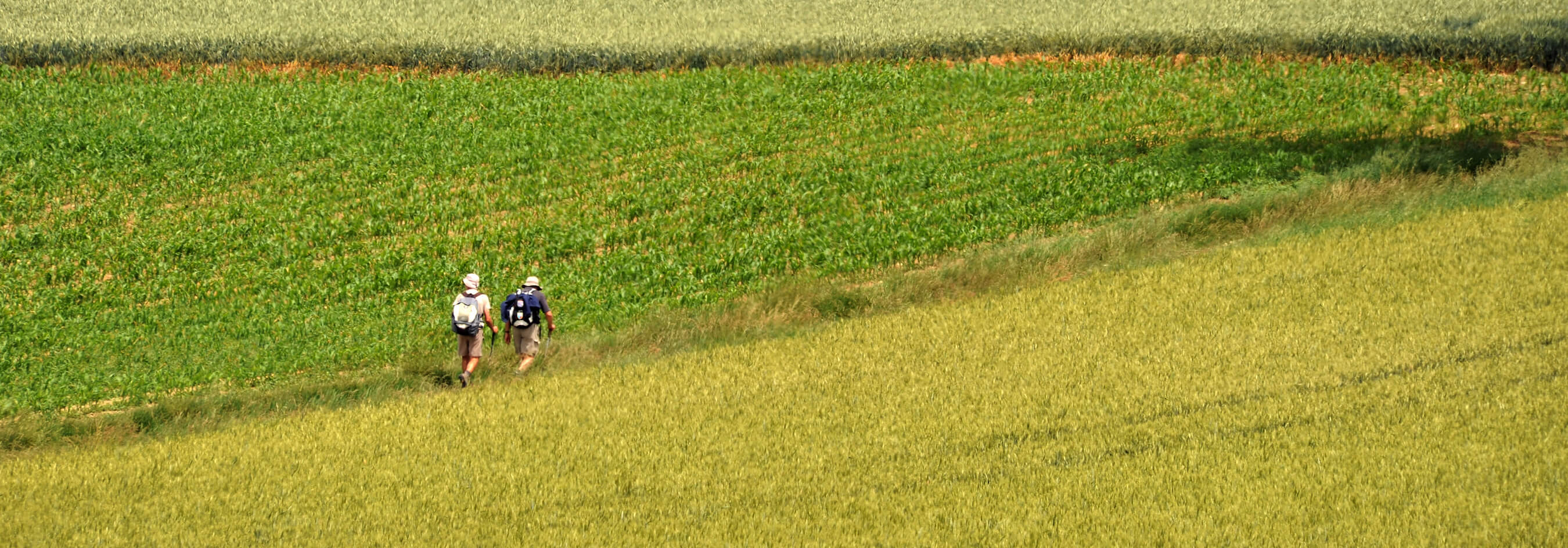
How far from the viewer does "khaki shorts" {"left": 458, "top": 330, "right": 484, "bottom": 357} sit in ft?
55.7

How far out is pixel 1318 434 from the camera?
41.9ft

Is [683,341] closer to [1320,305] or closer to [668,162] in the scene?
[1320,305]

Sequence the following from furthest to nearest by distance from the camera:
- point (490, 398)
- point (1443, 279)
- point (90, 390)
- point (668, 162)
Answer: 1. point (668, 162)
2. point (90, 390)
3. point (1443, 279)
4. point (490, 398)

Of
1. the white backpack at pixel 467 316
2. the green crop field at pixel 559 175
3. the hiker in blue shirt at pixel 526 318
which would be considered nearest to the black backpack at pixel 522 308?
the hiker in blue shirt at pixel 526 318

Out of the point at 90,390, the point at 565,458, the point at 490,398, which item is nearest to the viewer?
the point at 565,458

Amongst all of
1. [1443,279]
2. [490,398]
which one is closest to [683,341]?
[490,398]

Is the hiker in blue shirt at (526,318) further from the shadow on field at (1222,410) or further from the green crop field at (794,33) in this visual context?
the green crop field at (794,33)

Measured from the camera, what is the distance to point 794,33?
1355 inches

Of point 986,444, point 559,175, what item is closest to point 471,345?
point 986,444

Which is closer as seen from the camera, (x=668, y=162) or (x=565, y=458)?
(x=565, y=458)

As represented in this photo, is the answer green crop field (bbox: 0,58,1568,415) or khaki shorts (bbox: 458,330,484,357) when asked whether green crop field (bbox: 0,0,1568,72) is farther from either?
khaki shorts (bbox: 458,330,484,357)

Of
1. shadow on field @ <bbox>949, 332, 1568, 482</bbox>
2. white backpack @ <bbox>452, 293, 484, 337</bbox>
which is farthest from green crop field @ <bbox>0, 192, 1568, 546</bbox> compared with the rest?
white backpack @ <bbox>452, 293, 484, 337</bbox>

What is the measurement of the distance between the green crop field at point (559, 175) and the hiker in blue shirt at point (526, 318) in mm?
1757

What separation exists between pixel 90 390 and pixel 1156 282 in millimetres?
13642
